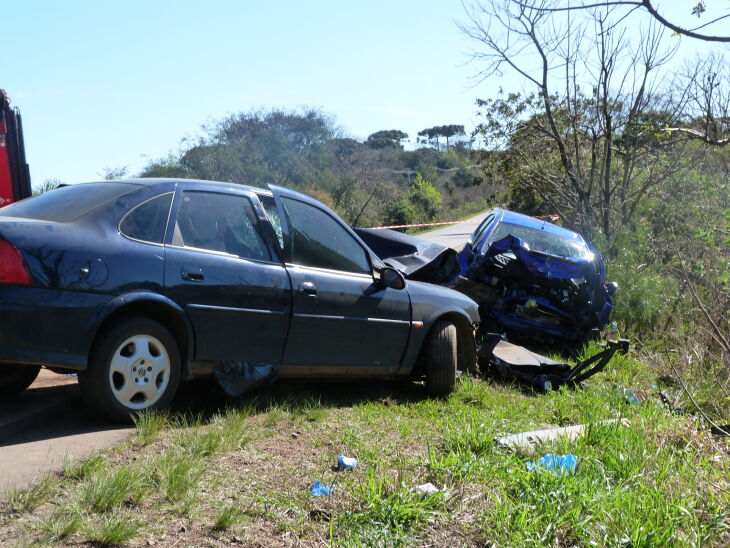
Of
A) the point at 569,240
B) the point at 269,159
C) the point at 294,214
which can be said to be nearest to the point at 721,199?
the point at 569,240

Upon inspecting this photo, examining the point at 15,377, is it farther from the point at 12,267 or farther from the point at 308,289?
the point at 308,289

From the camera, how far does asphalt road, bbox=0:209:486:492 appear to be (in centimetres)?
393

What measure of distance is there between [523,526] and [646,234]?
1141 centimetres

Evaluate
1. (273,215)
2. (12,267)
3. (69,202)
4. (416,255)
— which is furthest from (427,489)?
(416,255)

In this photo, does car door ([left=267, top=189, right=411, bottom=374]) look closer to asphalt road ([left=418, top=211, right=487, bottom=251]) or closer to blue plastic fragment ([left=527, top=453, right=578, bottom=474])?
blue plastic fragment ([left=527, top=453, right=578, bottom=474])

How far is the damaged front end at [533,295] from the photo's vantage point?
30.6ft

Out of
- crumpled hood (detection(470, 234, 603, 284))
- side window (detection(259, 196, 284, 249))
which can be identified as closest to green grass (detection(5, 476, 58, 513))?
side window (detection(259, 196, 284, 249))

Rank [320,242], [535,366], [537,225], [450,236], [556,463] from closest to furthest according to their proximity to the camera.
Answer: [556,463]
[320,242]
[535,366]
[537,225]
[450,236]

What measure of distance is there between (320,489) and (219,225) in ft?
6.94

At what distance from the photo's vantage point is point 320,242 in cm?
581

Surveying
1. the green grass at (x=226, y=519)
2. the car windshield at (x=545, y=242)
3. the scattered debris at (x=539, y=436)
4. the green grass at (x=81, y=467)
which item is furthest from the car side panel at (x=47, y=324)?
the car windshield at (x=545, y=242)

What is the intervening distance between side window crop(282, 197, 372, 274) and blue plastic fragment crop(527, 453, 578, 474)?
216 centimetres

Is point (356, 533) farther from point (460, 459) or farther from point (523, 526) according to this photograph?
point (460, 459)

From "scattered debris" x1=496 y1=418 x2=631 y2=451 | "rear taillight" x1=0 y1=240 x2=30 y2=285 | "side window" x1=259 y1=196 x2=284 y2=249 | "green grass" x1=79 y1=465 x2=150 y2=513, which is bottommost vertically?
"scattered debris" x1=496 y1=418 x2=631 y2=451
